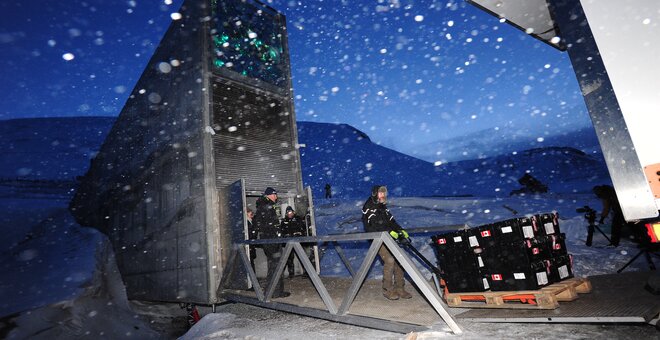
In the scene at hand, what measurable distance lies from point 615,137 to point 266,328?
488cm

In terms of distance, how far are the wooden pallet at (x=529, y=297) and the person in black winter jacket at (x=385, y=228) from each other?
3.13 feet

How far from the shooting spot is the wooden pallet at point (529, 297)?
3.75m

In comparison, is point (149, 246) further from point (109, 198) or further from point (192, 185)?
point (109, 198)

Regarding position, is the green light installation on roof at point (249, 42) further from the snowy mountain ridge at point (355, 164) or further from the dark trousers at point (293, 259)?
the snowy mountain ridge at point (355, 164)

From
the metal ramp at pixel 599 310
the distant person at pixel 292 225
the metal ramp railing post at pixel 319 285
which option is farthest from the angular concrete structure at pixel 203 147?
the metal ramp at pixel 599 310

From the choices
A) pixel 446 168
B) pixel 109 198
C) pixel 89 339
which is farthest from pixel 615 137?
pixel 446 168

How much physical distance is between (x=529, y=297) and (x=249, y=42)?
31.6 ft

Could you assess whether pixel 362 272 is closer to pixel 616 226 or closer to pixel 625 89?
pixel 625 89

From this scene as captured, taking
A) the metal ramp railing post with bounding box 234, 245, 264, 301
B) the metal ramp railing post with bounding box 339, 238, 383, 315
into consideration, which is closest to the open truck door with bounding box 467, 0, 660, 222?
the metal ramp railing post with bounding box 339, 238, 383, 315

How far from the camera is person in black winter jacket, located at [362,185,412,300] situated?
5.29m

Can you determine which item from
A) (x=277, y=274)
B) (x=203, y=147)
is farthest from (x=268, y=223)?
(x=203, y=147)

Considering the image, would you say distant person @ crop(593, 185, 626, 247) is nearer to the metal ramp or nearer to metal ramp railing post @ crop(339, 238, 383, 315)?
the metal ramp

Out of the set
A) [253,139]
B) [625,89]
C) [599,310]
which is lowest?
[599,310]

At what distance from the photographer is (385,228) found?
5.37 metres
